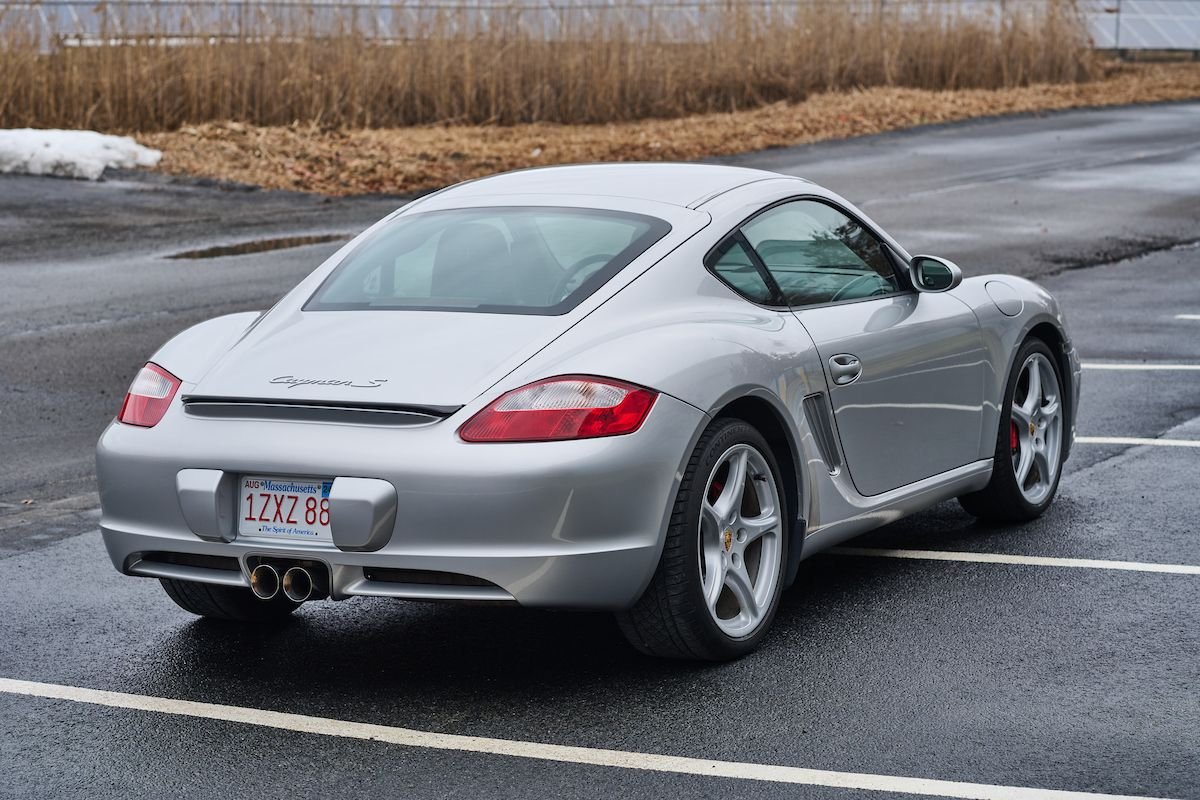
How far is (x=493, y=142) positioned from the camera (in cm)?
2372

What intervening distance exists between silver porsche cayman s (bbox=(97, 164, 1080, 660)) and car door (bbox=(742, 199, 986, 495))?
1cm

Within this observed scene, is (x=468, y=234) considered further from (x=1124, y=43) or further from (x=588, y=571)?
A: (x=1124, y=43)

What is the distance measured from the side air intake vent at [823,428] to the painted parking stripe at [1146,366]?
527cm

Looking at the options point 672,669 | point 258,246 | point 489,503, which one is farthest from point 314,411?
point 258,246

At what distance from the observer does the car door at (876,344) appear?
589 cm

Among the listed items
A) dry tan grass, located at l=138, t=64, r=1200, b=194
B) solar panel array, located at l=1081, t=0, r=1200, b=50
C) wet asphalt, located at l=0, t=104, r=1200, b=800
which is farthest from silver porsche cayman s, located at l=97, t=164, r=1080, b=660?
solar panel array, located at l=1081, t=0, r=1200, b=50

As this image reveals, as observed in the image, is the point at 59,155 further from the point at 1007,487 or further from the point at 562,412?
the point at 562,412

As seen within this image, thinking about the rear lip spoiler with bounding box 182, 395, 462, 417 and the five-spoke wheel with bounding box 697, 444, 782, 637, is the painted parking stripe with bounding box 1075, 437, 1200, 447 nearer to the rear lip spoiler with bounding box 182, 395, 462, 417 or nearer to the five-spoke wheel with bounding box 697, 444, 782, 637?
the five-spoke wheel with bounding box 697, 444, 782, 637

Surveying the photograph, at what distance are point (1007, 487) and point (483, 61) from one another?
64.9 ft

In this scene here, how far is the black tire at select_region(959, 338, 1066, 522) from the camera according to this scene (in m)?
6.86

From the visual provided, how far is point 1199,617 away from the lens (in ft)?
19.0

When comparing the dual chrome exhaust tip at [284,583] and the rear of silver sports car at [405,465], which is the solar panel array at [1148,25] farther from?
the dual chrome exhaust tip at [284,583]

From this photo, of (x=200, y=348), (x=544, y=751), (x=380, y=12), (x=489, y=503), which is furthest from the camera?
(x=380, y=12)

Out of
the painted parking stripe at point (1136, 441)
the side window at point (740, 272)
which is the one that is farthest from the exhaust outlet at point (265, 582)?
the painted parking stripe at point (1136, 441)
